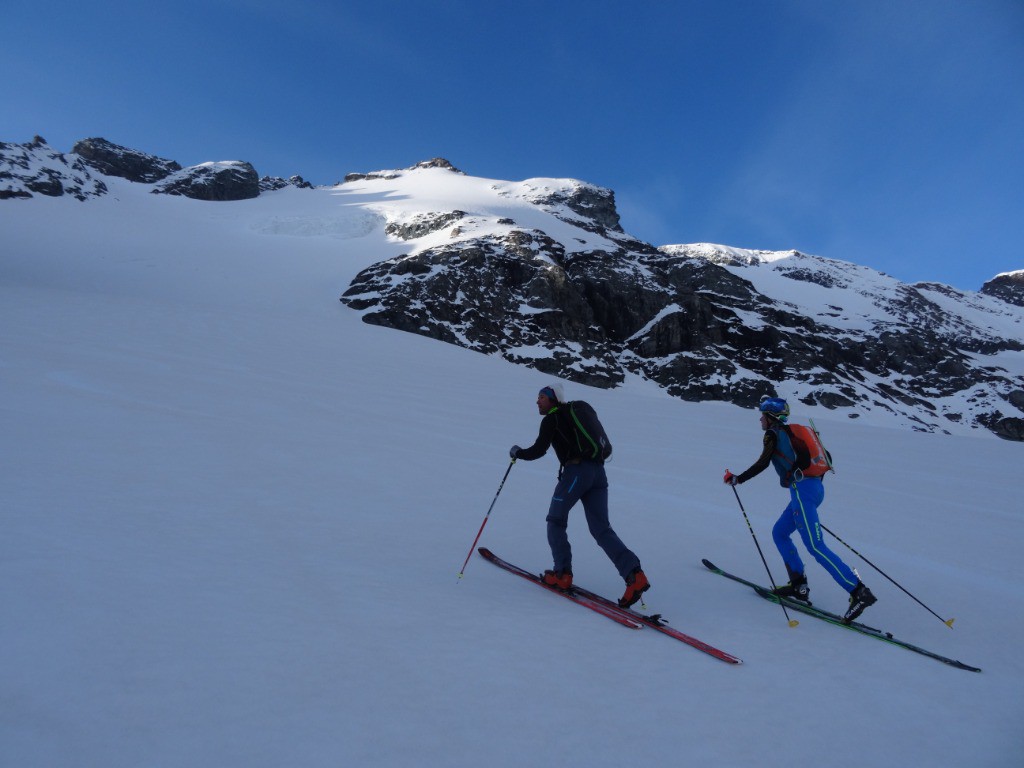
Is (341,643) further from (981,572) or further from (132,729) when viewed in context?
(981,572)

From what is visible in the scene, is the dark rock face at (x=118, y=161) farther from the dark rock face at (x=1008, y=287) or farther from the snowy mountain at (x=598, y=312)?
the dark rock face at (x=1008, y=287)

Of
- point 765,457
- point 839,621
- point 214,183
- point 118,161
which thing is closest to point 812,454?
point 765,457

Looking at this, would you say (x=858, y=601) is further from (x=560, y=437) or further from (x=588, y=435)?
(x=560, y=437)

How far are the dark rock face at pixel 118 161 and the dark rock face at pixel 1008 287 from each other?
766 feet

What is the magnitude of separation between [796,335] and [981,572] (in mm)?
69942

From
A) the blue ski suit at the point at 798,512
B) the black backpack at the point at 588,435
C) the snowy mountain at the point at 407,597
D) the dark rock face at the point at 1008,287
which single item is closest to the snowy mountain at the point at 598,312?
the snowy mountain at the point at 407,597

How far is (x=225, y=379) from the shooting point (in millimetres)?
13844

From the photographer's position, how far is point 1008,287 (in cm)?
17738

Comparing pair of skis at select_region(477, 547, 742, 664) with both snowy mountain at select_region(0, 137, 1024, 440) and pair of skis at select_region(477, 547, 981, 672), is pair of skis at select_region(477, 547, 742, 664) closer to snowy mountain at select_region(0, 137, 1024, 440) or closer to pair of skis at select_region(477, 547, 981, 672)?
pair of skis at select_region(477, 547, 981, 672)

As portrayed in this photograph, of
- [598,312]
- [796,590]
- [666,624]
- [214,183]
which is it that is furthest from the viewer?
[214,183]

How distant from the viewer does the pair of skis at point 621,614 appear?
397cm

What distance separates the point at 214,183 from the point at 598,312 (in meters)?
75.5

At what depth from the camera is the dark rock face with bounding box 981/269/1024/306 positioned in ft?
558

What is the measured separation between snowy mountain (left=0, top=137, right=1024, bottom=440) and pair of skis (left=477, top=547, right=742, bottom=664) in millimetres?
44800
